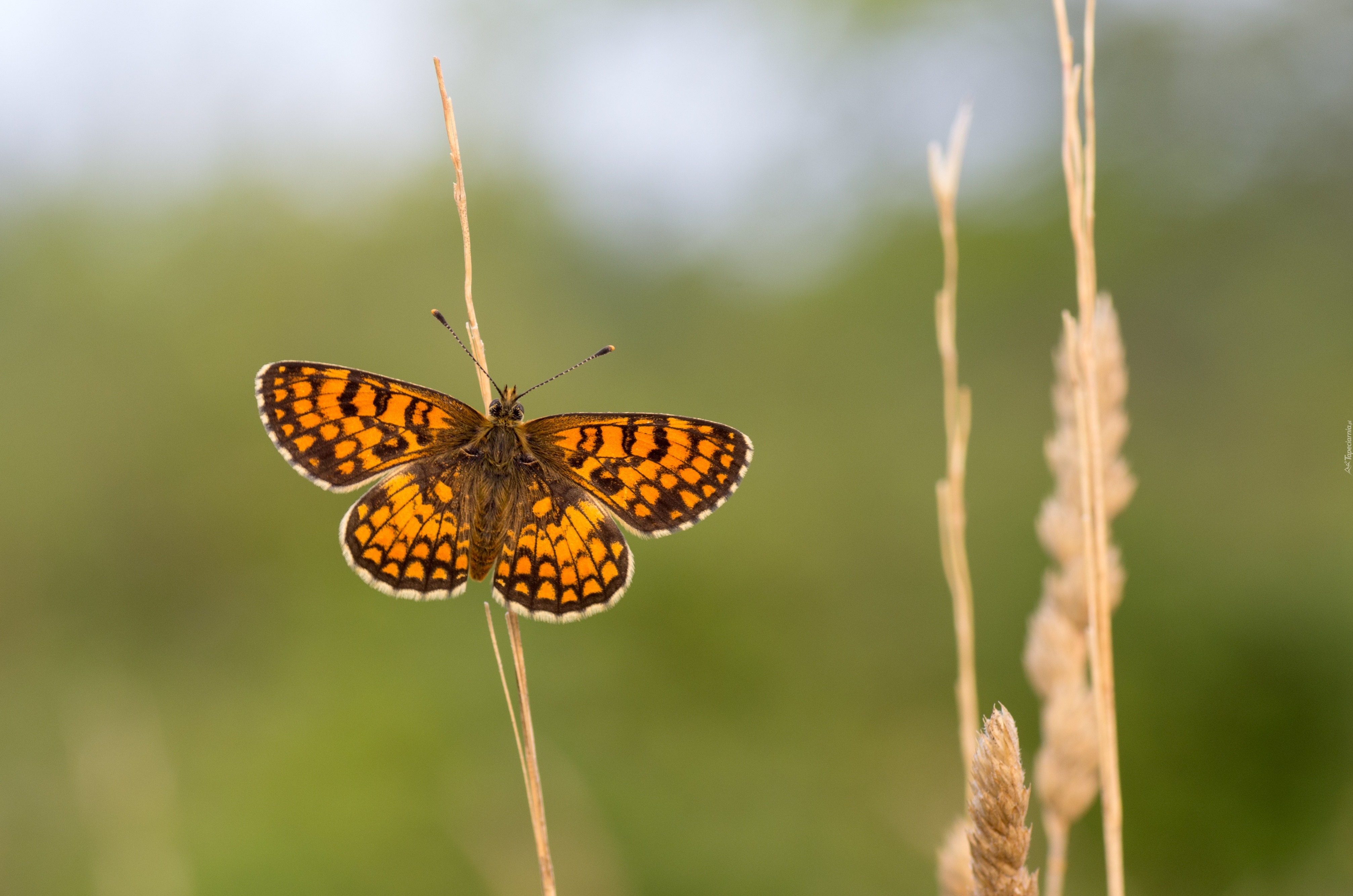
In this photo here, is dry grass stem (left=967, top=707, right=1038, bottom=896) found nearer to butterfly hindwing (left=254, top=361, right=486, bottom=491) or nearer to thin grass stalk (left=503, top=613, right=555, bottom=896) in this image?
thin grass stalk (left=503, top=613, right=555, bottom=896)

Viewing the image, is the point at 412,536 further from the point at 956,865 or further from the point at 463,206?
the point at 956,865

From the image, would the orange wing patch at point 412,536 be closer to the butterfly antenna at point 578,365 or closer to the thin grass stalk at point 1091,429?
the butterfly antenna at point 578,365

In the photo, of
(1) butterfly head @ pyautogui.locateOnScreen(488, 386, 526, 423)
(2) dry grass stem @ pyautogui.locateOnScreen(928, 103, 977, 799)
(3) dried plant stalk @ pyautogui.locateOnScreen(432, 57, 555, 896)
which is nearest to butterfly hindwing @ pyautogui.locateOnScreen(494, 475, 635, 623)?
(1) butterfly head @ pyautogui.locateOnScreen(488, 386, 526, 423)

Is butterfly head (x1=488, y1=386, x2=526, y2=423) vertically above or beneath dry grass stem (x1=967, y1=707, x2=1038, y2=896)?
above

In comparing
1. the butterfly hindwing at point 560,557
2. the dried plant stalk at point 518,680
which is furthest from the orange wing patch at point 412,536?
the dried plant stalk at point 518,680

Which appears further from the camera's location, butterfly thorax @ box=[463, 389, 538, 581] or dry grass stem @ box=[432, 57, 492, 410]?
butterfly thorax @ box=[463, 389, 538, 581]

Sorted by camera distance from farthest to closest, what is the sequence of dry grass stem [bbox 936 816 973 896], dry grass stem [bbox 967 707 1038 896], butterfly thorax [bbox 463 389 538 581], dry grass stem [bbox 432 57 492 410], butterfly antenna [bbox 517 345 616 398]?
butterfly thorax [bbox 463 389 538 581] < butterfly antenna [bbox 517 345 616 398] < dry grass stem [bbox 936 816 973 896] < dry grass stem [bbox 432 57 492 410] < dry grass stem [bbox 967 707 1038 896]

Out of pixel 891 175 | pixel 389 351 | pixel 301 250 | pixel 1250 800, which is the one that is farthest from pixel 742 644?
pixel 301 250
